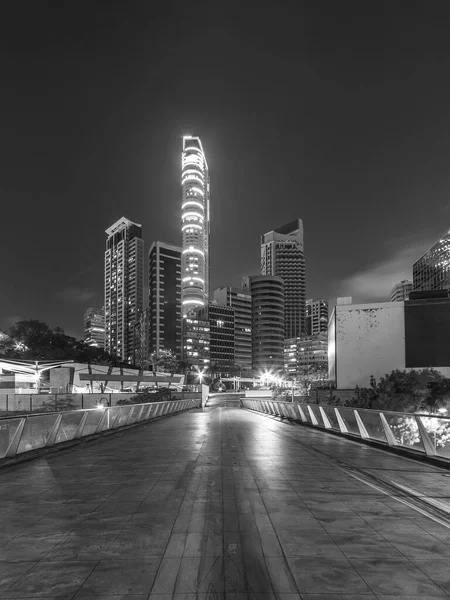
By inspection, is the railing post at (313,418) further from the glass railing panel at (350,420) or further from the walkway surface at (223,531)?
the walkway surface at (223,531)

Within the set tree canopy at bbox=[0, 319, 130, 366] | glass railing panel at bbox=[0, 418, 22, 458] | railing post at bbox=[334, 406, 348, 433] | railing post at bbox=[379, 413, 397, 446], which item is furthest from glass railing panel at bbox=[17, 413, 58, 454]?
tree canopy at bbox=[0, 319, 130, 366]

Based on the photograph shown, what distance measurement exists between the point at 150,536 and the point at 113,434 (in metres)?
14.7

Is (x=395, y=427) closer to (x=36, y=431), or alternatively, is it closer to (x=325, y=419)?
(x=325, y=419)

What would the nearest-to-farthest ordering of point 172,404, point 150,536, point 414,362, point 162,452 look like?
point 150,536
point 162,452
point 172,404
point 414,362

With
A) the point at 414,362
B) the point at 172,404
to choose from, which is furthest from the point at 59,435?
the point at 414,362

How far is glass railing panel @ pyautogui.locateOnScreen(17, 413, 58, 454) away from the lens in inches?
492

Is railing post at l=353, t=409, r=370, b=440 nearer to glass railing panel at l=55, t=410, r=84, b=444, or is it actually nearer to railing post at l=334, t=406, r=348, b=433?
railing post at l=334, t=406, r=348, b=433

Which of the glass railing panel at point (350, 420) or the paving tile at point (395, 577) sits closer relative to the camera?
the paving tile at point (395, 577)

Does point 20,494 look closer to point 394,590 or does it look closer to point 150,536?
point 150,536

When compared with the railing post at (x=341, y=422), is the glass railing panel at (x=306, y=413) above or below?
below

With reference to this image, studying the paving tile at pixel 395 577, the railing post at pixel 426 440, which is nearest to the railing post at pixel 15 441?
the paving tile at pixel 395 577

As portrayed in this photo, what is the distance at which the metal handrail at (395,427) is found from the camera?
11.5 meters

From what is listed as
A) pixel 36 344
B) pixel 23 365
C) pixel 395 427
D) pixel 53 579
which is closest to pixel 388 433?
pixel 395 427

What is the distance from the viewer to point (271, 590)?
429 centimetres
